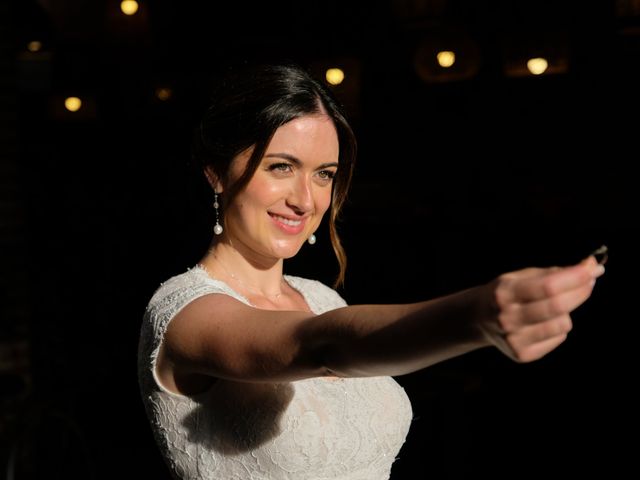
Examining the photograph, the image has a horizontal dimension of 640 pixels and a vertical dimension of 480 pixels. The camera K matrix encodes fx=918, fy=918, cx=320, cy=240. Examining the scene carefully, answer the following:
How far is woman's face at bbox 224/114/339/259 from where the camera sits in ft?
5.42

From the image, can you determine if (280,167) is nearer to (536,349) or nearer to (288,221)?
(288,221)

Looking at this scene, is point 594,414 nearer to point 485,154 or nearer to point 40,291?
point 485,154

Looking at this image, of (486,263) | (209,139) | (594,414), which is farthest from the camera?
(486,263)

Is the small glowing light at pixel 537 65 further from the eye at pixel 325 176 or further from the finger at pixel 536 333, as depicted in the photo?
the finger at pixel 536 333

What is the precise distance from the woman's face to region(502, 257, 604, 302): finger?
809mm

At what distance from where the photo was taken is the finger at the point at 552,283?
88 cm

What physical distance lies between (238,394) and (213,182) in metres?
0.45

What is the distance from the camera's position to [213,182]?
5.83 ft

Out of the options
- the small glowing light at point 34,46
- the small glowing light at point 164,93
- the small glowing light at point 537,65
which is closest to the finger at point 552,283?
the small glowing light at point 537,65

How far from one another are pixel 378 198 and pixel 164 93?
1.76 meters

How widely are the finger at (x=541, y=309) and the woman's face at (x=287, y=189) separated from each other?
0.81 meters

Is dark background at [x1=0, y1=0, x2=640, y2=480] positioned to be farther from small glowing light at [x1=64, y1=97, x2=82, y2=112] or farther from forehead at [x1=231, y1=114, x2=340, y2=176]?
forehead at [x1=231, y1=114, x2=340, y2=176]

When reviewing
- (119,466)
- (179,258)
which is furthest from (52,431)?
(179,258)

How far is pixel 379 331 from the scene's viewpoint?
1046 millimetres
